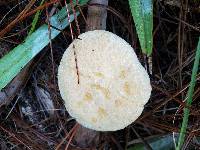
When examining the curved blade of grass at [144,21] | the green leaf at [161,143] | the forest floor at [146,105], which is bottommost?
the green leaf at [161,143]

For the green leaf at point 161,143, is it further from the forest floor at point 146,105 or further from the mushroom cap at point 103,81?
the mushroom cap at point 103,81

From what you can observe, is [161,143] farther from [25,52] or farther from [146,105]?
[25,52]

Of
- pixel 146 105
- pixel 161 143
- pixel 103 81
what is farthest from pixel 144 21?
pixel 161 143

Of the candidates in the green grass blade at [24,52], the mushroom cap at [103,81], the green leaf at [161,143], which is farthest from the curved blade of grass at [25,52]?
the green leaf at [161,143]

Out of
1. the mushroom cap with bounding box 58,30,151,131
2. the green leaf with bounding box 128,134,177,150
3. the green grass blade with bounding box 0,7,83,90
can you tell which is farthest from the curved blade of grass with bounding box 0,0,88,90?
the green leaf with bounding box 128,134,177,150

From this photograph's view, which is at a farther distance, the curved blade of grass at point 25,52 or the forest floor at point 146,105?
the forest floor at point 146,105
